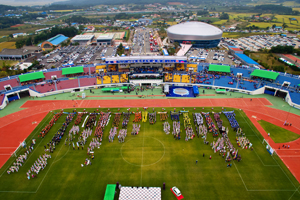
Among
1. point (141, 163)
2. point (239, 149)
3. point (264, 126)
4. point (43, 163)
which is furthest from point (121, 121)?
point (264, 126)

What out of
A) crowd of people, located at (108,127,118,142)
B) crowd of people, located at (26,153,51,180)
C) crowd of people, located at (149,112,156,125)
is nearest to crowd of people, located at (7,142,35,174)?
crowd of people, located at (26,153,51,180)

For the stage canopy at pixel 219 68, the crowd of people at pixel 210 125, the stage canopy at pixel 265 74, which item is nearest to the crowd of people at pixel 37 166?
the crowd of people at pixel 210 125

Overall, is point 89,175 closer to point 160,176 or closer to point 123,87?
point 160,176

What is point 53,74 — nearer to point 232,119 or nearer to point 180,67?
point 180,67

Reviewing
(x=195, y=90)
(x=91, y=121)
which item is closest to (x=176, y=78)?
(x=195, y=90)

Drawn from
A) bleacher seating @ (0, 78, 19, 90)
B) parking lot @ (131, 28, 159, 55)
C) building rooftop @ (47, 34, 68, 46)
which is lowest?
bleacher seating @ (0, 78, 19, 90)

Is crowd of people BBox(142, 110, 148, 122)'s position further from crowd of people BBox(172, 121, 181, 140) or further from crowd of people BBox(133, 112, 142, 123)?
crowd of people BBox(172, 121, 181, 140)
